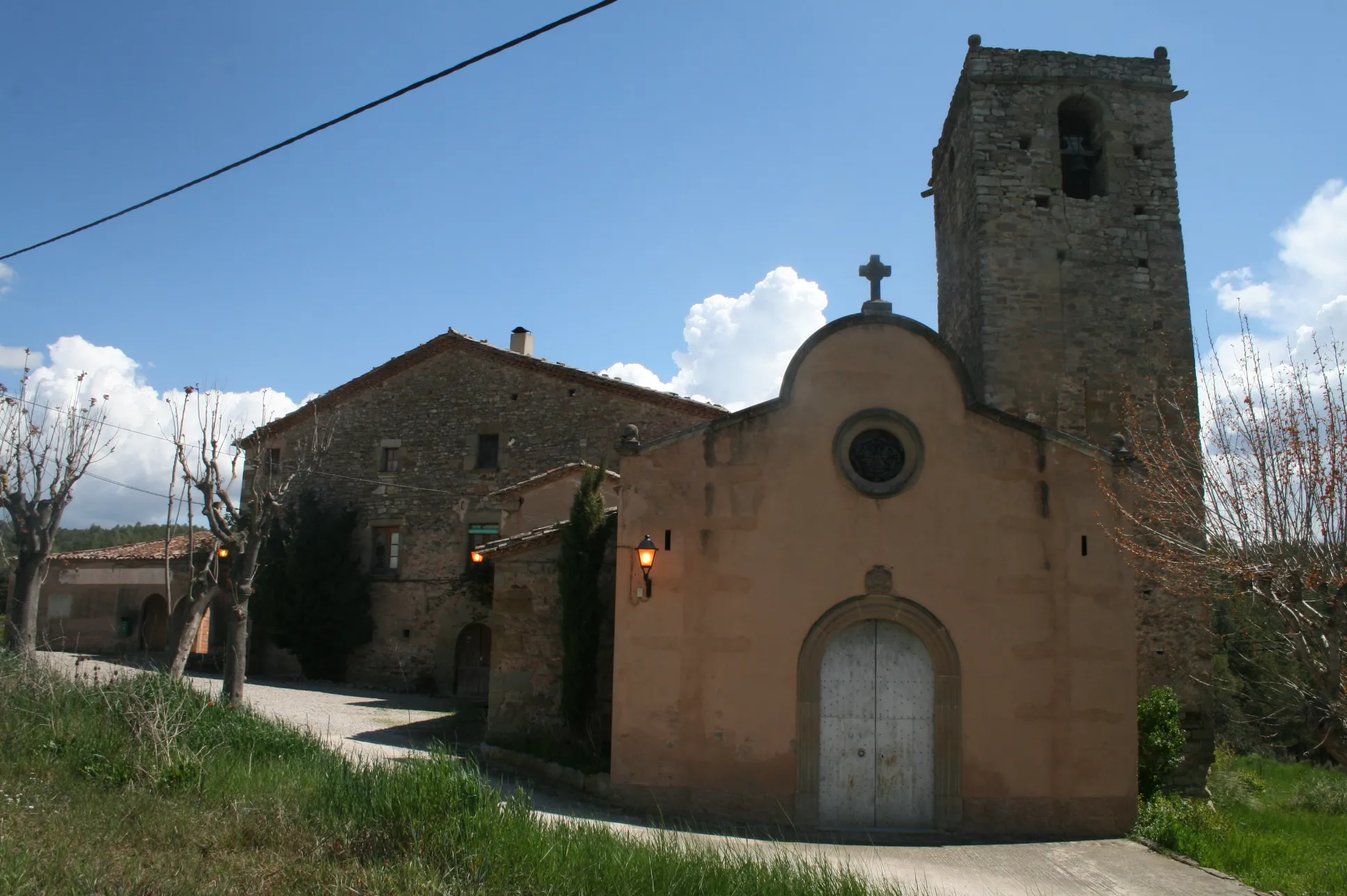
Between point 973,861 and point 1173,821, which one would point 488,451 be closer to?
point 973,861

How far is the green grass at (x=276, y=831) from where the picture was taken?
256 inches

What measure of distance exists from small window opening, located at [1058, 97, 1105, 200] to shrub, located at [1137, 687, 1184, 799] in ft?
31.6

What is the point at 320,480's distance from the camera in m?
26.5

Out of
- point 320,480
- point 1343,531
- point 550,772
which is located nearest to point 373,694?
point 320,480

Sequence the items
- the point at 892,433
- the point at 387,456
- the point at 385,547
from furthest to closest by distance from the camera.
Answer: the point at 387,456, the point at 385,547, the point at 892,433

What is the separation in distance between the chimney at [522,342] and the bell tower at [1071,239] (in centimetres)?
1349

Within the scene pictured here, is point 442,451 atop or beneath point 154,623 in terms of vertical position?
atop

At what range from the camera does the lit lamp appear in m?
11.2

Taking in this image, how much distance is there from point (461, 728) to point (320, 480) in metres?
12.5

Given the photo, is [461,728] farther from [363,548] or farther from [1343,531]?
[1343,531]

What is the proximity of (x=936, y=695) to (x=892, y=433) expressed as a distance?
321 centimetres

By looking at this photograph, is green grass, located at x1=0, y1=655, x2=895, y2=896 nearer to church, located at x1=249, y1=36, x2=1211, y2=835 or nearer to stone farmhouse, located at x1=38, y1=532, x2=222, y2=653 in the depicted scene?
church, located at x1=249, y1=36, x2=1211, y2=835

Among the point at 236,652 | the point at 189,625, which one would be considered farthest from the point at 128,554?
the point at 236,652

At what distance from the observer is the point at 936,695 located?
Answer: 11219mm
